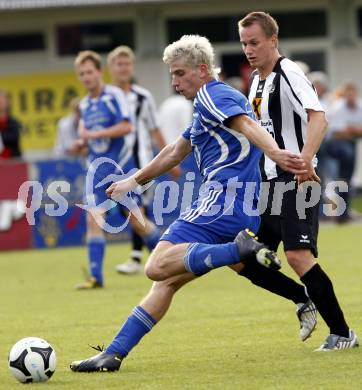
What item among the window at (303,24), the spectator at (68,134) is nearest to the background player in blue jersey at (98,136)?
the spectator at (68,134)

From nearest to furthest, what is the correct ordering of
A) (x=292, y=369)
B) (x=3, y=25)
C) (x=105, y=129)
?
(x=292, y=369) < (x=105, y=129) < (x=3, y=25)

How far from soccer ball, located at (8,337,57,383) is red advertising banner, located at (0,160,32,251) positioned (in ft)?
34.5

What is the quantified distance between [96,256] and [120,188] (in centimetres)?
484

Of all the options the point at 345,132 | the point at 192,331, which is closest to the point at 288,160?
the point at 192,331

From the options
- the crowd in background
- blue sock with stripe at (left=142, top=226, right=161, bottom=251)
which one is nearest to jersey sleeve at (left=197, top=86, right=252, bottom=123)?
blue sock with stripe at (left=142, top=226, right=161, bottom=251)

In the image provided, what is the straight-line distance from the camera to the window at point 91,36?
2328cm

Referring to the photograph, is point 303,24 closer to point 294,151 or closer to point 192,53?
point 294,151

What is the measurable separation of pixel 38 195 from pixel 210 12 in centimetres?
730

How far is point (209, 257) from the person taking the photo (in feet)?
22.7

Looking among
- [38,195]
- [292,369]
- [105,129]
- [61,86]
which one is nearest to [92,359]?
[292,369]

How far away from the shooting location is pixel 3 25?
910 inches

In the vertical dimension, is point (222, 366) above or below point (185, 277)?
below

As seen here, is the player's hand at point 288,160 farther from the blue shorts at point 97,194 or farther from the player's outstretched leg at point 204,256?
the blue shorts at point 97,194

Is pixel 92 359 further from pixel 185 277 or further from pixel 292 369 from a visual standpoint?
pixel 292 369
